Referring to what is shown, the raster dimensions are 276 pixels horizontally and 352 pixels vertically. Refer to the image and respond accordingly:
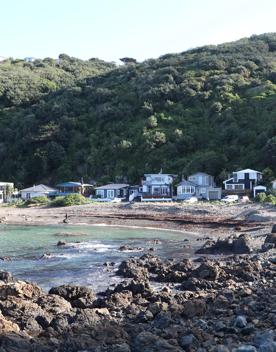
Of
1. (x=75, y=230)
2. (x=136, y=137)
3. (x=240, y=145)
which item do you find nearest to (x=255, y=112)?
(x=240, y=145)

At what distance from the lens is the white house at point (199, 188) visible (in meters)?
65.7

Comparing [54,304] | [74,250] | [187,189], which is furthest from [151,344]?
[187,189]

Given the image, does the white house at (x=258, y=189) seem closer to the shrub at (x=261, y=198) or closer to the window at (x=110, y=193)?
the shrub at (x=261, y=198)

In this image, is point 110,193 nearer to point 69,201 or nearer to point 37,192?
point 69,201

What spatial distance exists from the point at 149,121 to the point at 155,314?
243 feet

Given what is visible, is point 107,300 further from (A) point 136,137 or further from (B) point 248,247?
(A) point 136,137

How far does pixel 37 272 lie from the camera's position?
25.0 meters

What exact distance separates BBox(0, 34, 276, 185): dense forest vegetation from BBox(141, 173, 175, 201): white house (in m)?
4.44

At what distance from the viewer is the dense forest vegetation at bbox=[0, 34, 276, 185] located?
258ft

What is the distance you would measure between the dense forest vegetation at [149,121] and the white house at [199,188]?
2.67m

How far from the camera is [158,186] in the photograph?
229ft

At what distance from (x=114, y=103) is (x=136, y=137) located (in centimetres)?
1550

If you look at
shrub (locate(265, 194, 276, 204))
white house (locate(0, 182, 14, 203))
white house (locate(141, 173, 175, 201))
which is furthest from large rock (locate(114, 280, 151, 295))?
white house (locate(0, 182, 14, 203))

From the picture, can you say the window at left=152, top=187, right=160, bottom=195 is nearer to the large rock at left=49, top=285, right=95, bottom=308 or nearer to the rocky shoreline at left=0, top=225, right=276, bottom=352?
the rocky shoreline at left=0, top=225, right=276, bottom=352
